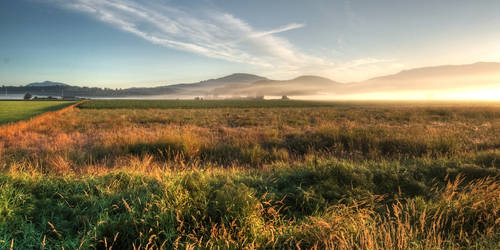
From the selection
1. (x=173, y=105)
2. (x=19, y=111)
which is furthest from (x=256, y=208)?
(x=173, y=105)

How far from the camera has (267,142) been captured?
42.3ft

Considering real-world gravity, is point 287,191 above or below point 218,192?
below

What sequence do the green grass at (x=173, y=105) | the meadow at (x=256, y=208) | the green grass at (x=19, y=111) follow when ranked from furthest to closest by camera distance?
the green grass at (x=173, y=105) < the green grass at (x=19, y=111) < the meadow at (x=256, y=208)

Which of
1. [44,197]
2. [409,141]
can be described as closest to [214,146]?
[44,197]

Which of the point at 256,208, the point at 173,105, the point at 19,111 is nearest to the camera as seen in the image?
the point at 256,208

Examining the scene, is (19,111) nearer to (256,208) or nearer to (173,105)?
(173,105)

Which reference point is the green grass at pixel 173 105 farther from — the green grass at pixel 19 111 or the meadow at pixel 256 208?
the meadow at pixel 256 208

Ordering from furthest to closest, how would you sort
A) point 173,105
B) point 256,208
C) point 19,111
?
point 173,105
point 19,111
point 256,208

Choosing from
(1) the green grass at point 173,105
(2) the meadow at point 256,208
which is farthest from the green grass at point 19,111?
(2) the meadow at point 256,208

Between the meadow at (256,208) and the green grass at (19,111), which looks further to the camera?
the green grass at (19,111)

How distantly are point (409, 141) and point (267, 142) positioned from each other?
23.2ft

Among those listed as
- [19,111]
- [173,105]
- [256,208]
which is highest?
[173,105]

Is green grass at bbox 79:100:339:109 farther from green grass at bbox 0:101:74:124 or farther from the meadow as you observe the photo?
the meadow

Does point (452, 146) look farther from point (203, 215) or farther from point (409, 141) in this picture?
point (203, 215)
